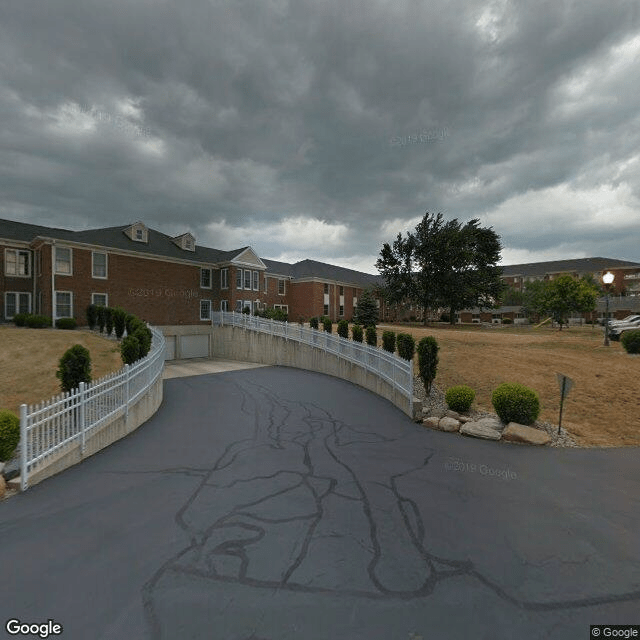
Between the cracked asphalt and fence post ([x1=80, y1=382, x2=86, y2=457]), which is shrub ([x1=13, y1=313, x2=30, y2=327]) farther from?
fence post ([x1=80, y1=382, x2=86, y2=457])

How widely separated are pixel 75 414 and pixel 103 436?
979 millimetres

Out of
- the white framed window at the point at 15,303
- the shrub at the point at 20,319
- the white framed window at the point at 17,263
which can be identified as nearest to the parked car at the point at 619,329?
the shrub at the point at 20,319

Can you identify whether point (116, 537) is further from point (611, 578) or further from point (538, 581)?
point (611, 578)

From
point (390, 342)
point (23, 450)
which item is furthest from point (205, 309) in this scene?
point (23, 450)

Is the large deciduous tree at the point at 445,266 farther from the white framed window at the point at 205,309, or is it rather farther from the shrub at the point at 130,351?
the shrub at the point at 130,351

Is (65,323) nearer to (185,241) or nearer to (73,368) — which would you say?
(185,241)

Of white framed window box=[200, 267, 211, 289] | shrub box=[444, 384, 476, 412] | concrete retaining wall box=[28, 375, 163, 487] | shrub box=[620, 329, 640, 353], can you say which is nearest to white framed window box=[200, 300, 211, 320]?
white framed window box=[200, 267, 211, 289]

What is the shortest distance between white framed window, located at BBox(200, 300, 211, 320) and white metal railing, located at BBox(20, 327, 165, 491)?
2442 centimetres

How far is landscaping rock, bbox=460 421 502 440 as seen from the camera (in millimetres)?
8672

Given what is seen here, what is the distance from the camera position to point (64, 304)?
967 inches

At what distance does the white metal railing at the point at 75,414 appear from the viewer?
18.9 ft

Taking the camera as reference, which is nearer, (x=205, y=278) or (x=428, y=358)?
(x=428, y=358)

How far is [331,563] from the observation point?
3.84 metres

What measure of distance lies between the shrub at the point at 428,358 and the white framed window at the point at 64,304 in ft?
86.0
